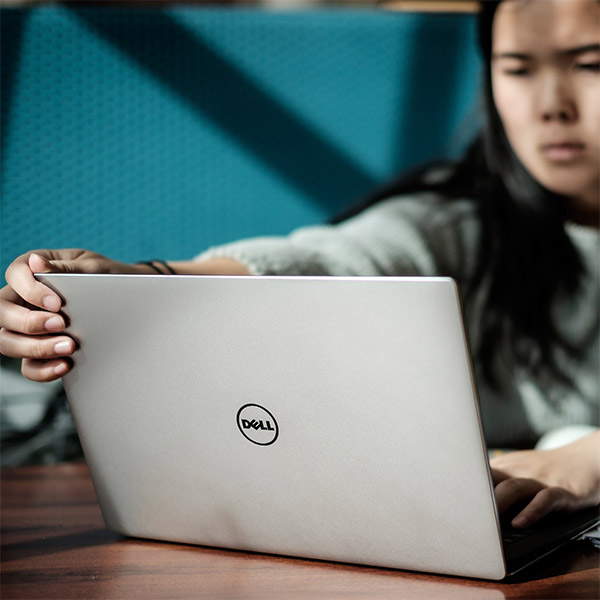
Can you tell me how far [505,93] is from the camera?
3.84ft

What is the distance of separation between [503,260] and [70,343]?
2.94 ft

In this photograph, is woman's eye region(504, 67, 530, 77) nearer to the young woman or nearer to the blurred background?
the young woman

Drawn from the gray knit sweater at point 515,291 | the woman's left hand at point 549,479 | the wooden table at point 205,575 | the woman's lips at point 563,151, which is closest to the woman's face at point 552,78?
the woman's lips at point 563,151

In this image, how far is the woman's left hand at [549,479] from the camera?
56 centimetres

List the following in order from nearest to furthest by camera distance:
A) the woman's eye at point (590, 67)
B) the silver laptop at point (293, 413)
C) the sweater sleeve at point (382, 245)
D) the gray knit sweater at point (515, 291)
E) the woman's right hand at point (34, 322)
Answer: the silver laptop at point (293, 413)
the woman's right hand at point (34, 322)
the sweater sleeve at point (382, 245)
the woman's eye at point (590, 67)
the gray knit sweater at point (515, 291)

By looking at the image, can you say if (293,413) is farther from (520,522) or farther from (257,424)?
(520,522)

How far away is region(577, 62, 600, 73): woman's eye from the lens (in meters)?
1.10

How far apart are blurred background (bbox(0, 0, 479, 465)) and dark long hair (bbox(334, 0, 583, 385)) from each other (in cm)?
13

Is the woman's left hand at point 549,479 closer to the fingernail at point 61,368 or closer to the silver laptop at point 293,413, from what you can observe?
the silver laptop at point 293,413

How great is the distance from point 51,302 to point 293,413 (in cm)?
20

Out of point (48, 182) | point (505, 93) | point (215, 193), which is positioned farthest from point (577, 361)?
point (48, 182)

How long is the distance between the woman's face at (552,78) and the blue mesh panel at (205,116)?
0.23 metres

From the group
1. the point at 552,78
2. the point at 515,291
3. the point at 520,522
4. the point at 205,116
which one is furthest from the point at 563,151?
the point at 520,522

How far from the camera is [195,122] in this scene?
1.31 metres
